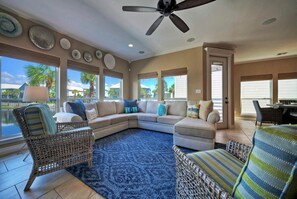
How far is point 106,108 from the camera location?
390 cm

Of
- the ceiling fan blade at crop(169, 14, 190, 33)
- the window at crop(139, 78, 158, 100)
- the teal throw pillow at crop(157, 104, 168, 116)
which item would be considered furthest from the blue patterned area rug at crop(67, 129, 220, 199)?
the window at crop(139, 78, 158, 100)

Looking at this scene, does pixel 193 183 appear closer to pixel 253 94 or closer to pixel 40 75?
pixel 40 75

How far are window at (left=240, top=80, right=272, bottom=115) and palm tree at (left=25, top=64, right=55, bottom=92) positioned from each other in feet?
23.9

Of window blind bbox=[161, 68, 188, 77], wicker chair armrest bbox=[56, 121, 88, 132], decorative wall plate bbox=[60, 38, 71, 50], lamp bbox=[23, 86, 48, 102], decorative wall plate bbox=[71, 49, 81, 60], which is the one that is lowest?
wicker chair armrest bbox=[56, 121, 88, 132]

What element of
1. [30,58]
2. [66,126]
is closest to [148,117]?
[66,126]

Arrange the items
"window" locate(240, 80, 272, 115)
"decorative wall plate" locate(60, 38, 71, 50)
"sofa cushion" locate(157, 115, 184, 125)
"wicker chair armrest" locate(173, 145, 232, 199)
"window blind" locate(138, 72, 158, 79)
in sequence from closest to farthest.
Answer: "wicker chair armrest" locate(173, 145, 232, 199)
"decorative wall plate" locate(60, 38, 71, 50)
"sofa cushion" locate(157, 115, 184, 125)
"window blind" locate(138, 72, 158, 79)
"window" locate(240, 80, 272, 115)

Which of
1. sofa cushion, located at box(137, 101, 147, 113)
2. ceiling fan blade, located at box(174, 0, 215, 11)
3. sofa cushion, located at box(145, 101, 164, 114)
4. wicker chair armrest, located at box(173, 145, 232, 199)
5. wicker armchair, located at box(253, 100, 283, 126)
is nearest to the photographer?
wicker chair armrest, located at box(173, 145, 232, 199)

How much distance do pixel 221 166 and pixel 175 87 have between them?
3.70 m

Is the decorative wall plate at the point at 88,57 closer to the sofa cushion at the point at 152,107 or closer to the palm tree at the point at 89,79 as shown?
the palm tree at the point at 89,79

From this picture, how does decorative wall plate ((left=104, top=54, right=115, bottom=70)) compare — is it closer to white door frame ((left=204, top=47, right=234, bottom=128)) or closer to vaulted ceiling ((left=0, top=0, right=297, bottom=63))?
vaulted ceiling ((left=0, top=0, right=297, bottom=63))

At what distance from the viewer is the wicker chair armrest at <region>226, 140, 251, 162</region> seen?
3.77ft

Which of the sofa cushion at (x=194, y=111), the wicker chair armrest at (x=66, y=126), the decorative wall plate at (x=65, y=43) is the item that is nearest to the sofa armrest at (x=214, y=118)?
the sofa cushion at (x=194, y=111)

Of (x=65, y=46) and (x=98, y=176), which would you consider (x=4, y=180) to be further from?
(x=65, y=46)

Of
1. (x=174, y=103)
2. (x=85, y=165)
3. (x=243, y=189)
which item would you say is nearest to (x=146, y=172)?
(x=85, y=165)
